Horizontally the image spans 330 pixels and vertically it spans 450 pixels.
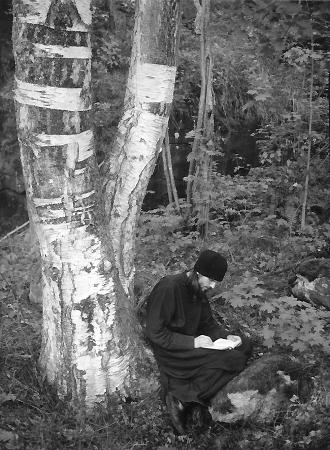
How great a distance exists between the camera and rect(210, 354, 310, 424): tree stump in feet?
12.5

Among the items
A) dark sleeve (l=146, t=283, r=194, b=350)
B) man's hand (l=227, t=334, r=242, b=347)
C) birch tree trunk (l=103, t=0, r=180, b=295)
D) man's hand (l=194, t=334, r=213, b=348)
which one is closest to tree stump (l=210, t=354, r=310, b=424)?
man's hand (l=227, t=334, r=242, b=347)

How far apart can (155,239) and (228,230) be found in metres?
1.26

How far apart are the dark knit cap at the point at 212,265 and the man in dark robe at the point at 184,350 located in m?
0.02

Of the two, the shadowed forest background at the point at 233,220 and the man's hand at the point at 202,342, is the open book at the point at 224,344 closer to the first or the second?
the man's hand at the point at 202,342

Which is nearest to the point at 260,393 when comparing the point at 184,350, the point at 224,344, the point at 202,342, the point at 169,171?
the point at 224,344

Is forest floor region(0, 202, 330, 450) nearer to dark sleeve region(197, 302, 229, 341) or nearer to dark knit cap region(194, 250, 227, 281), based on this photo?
dark sleeve region(197, 302, 229, 341)

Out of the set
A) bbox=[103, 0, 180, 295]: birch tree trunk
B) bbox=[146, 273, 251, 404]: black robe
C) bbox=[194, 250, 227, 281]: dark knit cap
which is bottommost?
bbox=[146, 273, 251, 404]: black robe

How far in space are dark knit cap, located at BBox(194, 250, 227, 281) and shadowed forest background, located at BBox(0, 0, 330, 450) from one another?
92 centimetres

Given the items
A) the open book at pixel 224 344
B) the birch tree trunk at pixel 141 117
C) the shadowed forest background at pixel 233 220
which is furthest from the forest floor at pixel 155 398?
the birch tree trunk at pixel 141 117

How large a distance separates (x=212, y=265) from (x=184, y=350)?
85 centimetres

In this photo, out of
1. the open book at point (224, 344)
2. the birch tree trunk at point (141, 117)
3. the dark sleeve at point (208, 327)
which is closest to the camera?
the birch tree trunk at point (141, 117)

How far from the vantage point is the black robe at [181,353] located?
3.73 m

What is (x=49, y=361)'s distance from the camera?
3.77 meters

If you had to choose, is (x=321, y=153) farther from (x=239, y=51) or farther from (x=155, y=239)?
(x=155, y=239)
